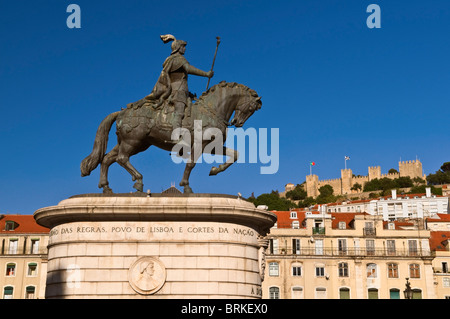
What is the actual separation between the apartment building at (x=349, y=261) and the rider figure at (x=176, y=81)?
143 ft

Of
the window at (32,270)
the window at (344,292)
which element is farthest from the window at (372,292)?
the window at (32,270)

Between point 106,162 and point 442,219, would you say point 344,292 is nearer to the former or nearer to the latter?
point 442,219

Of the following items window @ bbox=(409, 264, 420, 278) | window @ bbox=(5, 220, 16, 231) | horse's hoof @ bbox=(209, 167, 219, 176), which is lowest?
horse's hoof @ bbox=(209, 167, 219, 176)

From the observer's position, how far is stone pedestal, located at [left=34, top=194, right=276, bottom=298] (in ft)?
49.5

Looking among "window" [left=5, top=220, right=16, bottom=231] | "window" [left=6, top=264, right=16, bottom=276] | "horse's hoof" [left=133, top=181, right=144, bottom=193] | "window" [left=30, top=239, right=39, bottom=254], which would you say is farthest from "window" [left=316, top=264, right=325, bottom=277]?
"horse's hoof" [left=133, top=181, right=144, bottom=193]

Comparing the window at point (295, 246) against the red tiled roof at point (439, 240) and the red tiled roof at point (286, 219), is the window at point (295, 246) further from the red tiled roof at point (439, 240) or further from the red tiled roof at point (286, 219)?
the red tiled roof at point (439, 240)

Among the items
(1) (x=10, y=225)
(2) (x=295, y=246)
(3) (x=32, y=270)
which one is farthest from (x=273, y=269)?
(1) (x=10, y=225)

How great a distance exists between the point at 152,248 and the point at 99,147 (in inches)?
144

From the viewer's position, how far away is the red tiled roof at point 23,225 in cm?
5992

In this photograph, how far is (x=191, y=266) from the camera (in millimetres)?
15266

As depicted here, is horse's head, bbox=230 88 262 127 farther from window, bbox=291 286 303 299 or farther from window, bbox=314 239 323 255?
window, bbox=314 239 323 255

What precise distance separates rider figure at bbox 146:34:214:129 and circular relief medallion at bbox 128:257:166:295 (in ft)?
12.9
